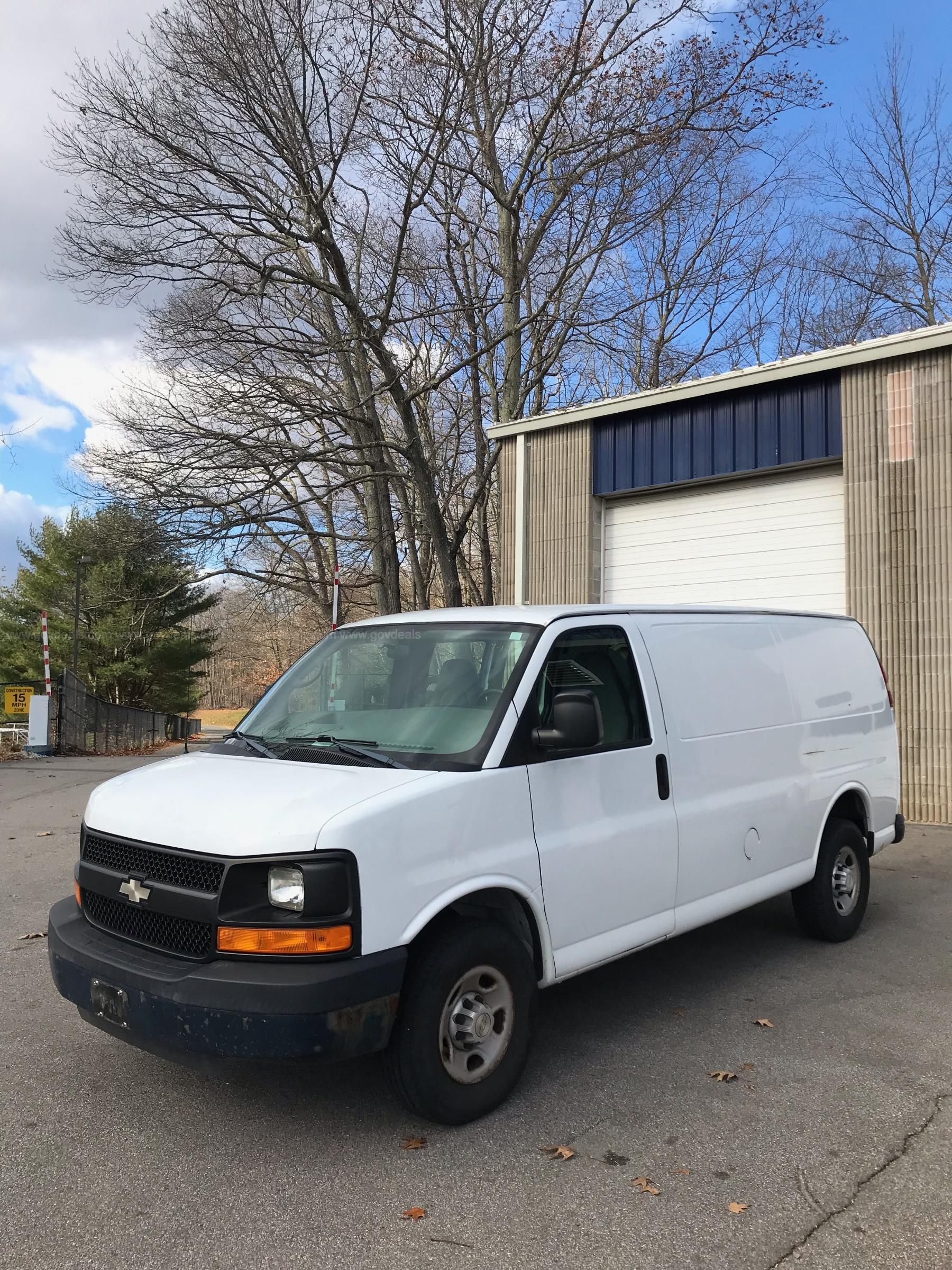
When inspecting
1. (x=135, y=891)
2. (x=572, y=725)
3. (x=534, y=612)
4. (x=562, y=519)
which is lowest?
(x=135, y=891)

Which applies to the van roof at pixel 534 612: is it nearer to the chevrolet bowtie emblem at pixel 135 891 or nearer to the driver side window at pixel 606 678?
the driver side window at pixel 606 678

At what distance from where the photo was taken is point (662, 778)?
4.61 metres

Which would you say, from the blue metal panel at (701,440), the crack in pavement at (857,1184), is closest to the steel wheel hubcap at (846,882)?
the crack in pavement at (857,1184)

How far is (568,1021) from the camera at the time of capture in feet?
15.7

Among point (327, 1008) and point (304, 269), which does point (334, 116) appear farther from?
point (327, 1008)

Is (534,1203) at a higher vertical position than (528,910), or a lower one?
lower

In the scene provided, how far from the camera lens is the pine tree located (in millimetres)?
35125

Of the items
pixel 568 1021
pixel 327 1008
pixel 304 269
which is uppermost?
pixel 304 269

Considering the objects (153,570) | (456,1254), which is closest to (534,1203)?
(456,1254)

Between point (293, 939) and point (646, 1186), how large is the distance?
4.61ft

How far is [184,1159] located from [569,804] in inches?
75.4

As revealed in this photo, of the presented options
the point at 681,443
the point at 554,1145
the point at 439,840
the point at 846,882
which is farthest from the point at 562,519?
the point at 554,1145

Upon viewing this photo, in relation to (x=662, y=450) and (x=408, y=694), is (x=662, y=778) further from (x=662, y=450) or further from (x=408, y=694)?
(x=662, y=450)

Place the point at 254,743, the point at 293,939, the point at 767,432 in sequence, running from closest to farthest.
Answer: the point at 293,939
the point at 254,743
the point at 767,432
